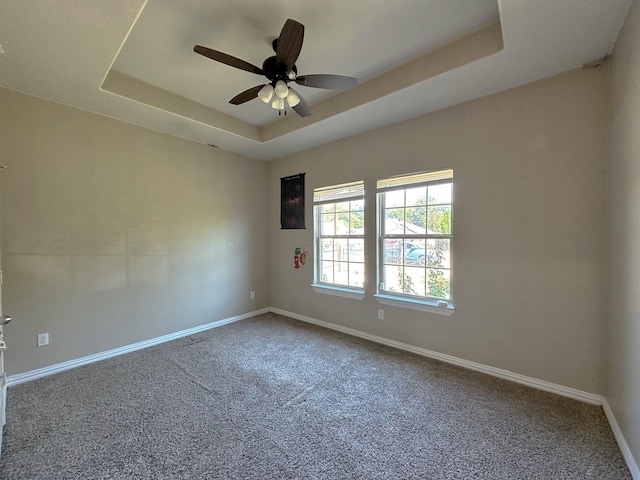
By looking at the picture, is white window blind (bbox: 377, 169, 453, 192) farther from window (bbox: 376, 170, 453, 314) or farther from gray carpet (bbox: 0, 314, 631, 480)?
gray carpet (bbox: 0, 314, 631, 480)

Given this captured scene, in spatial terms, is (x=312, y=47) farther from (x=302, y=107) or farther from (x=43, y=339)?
(x=43, y=339)

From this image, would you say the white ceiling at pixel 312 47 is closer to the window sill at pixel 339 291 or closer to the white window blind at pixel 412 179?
the white window blind at pixel 412 179

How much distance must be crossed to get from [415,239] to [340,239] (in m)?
1.09

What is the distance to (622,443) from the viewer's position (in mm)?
1627

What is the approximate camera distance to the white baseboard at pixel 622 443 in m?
1.44

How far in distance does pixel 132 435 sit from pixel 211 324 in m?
2.11

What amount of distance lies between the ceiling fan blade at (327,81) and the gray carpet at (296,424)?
247 centimetres

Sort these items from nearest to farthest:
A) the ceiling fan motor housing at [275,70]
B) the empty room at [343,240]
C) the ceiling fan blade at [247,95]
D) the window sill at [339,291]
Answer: the empty room at [343,240]
the ceiling fan motor housing at [275,70]
the ceiling fan blade at [247,95]
the window sill at [339,291]

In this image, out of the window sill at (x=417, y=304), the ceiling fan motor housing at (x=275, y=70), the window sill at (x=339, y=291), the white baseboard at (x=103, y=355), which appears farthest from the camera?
the window sill at (x=339, y=291)

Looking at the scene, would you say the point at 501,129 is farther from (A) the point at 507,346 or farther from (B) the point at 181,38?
(B) the point at 181,38

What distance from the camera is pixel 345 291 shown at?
3625mm

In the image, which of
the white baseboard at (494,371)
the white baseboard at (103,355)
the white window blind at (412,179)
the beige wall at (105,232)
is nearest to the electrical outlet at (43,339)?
the beige wall at (105,232)

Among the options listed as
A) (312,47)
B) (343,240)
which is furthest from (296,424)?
(312,47)

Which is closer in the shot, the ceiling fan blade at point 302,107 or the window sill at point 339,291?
the ceiling fan blade at point 302,107
